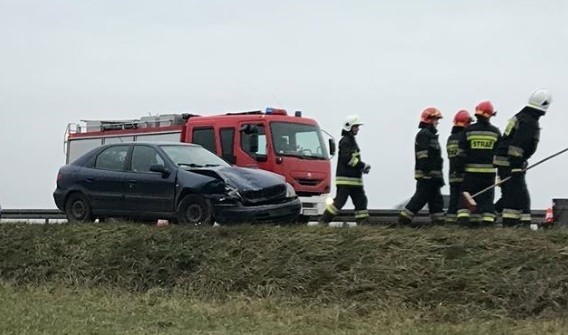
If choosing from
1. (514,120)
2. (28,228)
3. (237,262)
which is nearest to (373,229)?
(237,262)

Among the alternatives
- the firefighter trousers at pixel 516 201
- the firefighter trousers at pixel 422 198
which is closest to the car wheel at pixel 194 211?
the firefighter trousers at pixel 422 198

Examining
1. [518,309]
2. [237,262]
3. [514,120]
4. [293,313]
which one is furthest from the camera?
[514,120]

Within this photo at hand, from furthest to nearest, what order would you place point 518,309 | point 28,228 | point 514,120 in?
point 28,228 → point 514,120 → point 518,309

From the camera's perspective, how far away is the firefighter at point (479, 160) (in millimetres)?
12211

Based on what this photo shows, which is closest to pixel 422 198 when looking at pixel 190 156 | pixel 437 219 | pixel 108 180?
pixel 437 219

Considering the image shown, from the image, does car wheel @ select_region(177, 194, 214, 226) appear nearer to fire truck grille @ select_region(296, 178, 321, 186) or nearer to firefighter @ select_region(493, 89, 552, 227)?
firefighter @ select_region(493, 89, 552, 227)

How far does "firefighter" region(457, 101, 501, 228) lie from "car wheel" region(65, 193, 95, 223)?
573cm

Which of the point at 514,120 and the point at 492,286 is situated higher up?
the point at 514,120

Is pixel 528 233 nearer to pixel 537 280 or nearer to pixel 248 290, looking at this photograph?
pixel 537 280

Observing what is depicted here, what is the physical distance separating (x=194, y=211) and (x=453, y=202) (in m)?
3.68

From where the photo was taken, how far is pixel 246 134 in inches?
747

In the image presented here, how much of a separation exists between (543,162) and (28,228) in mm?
7237

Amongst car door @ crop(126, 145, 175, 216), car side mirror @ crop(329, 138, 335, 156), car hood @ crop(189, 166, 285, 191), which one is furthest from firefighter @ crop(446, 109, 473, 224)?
car side mirror @ crop(329, 138, 335, 156)

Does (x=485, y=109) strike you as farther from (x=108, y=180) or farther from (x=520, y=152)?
(x=108, y=180)
